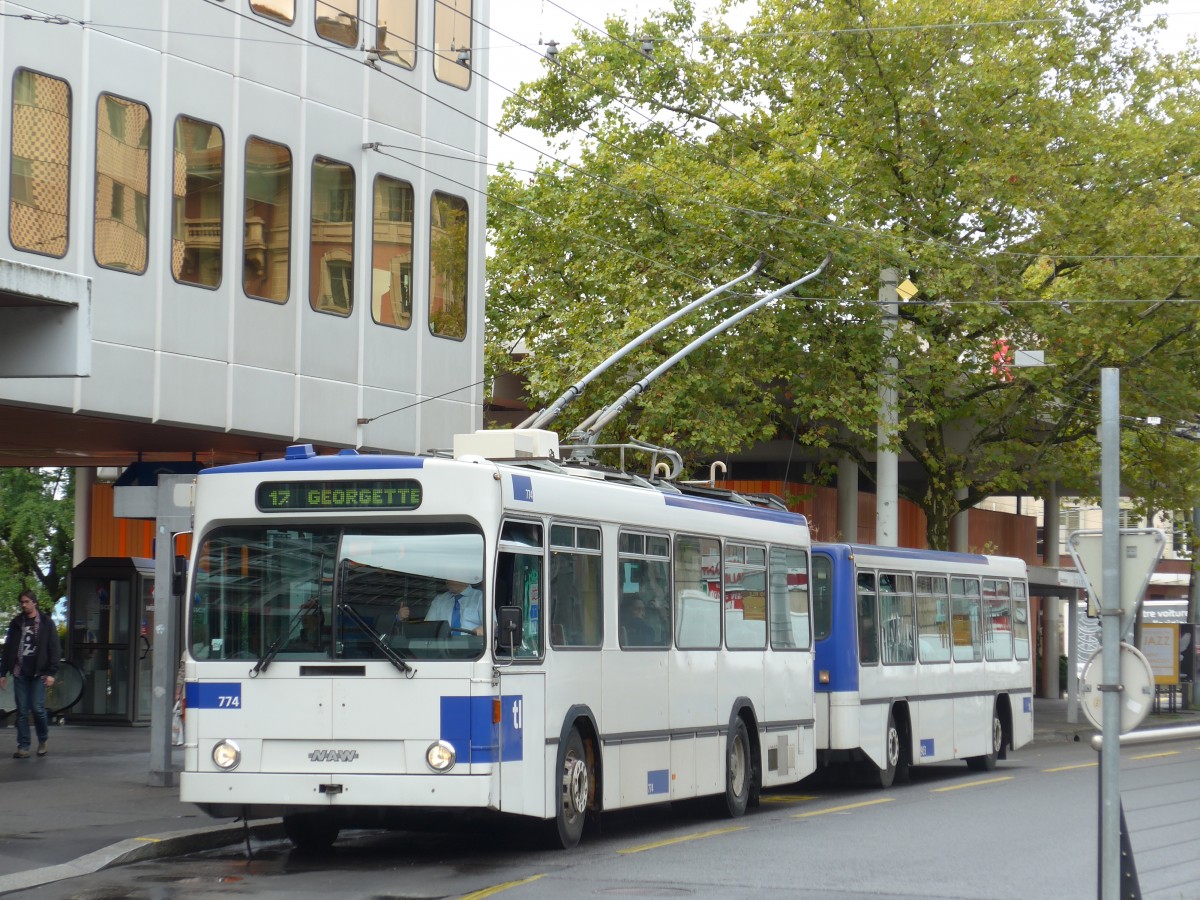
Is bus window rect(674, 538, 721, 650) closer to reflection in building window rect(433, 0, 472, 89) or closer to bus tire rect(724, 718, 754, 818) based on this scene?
bus tire rect(724, 718, 754, 818)

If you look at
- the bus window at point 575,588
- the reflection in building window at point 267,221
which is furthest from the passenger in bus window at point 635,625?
the reflection in building window at point 267,221

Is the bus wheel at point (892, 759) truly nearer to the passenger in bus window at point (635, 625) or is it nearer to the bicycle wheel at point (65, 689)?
the passenger in bus window at point (635, 625)

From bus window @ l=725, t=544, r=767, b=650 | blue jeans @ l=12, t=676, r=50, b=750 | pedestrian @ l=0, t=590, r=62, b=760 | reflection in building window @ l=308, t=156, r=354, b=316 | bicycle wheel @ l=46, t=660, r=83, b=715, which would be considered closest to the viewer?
bus window @ l=725, t=544, r=767, b=650

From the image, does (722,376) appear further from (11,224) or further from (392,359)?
(11,224)

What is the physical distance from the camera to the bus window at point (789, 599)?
59.4ft

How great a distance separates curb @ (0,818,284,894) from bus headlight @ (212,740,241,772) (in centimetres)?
96

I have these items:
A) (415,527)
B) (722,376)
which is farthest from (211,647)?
(722,376)

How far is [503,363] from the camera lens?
35.2 metres

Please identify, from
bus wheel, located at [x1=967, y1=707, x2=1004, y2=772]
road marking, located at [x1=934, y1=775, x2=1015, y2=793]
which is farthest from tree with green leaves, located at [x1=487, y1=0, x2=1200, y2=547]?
road marking, located at [x1=934, y1=775, x2=1015, y2=793]

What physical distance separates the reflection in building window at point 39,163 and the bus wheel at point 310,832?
6433 millimetres

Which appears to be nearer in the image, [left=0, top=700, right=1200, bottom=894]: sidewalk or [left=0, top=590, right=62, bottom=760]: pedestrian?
[left=0, top=700, right=1200, bottom=894]: sidewalk

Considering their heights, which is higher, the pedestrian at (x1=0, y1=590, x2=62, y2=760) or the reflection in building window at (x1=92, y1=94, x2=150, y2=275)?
the reflection in building window at (x1=92, y1=94, x2=150, y2=275)

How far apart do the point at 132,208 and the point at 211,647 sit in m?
7.01

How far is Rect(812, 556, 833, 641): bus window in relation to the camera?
66.3 ft
